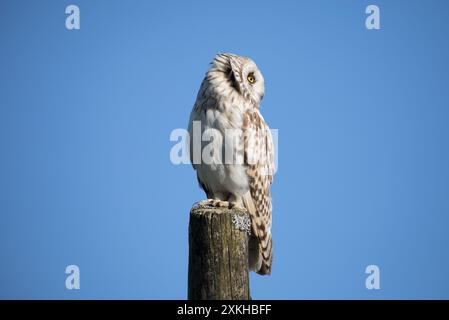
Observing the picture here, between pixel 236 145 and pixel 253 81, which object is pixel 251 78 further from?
pixel 236 145

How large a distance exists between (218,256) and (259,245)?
2.10 meters

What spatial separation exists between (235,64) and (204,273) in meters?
3.00

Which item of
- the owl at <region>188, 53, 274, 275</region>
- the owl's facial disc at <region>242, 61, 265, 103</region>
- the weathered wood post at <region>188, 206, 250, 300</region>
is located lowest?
the weathered wood post at <region>188, 206, 250, 300</region>

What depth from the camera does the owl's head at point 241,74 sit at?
637 centimetres

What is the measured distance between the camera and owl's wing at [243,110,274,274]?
6191 mm

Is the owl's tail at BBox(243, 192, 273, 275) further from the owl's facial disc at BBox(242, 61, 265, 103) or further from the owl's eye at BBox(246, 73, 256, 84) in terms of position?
the owl's eye at BBox(246, 73, 256, 84)

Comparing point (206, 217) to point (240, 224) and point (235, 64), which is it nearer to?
point (240, 224)

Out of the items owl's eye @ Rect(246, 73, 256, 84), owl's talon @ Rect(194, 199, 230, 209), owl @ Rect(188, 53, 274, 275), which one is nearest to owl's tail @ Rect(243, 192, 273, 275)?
owl @ Rect(188, 53, 274, 275)

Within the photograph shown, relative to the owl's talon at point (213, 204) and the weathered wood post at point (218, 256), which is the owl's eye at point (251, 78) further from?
the weathered wood post at point (218, 256)

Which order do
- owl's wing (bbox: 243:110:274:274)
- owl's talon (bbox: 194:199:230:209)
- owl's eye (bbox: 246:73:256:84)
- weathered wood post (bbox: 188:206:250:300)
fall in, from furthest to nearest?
owl's eye (bbox: 246:73:256:84) < owl's wing (bbox: 243:110:274:274) < owl's talon (bbox: 194:199:230:209) < weathered wood post (bbox: 188:206:250:300)

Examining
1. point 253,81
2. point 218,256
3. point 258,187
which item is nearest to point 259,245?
point 258,187

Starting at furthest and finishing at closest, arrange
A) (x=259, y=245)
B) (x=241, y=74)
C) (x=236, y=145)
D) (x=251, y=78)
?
1. (x=251, y=78)
2. (x=241, y=74)
3. (x=259, y=245)
4. (x=236, y=145)

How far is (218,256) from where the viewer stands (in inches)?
166

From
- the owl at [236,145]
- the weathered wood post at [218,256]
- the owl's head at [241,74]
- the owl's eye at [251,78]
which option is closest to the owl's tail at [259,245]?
the owl at [236,145]
